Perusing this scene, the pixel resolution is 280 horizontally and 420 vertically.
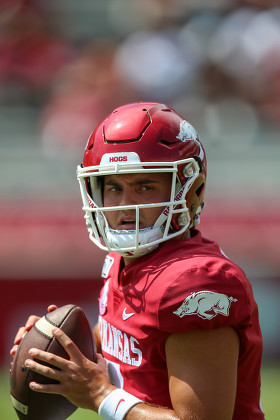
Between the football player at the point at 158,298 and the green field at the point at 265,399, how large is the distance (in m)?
2.25

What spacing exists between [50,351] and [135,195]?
531mm

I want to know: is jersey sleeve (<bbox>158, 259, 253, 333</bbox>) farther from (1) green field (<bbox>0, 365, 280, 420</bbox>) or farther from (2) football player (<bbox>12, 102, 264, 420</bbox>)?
(1) green field (<bbox>0, 365, 280, 420</bbox>)

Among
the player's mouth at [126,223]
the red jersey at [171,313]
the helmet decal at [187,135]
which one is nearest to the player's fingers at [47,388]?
the red jersey at [171,313]

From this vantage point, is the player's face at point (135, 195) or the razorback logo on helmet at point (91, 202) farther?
the razorback logo on helmet at point (91, 202)

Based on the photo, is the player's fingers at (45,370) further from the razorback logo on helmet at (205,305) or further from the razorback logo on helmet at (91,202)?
the razorback logo on helmet at (91,202)

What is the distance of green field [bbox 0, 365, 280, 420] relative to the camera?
4.28 metres

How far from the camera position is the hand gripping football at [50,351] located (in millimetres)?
2045

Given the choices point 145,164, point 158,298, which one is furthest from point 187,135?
point 158,298

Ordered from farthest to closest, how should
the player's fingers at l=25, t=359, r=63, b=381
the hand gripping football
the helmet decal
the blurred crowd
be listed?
1. the blurred crowd
2. the helmet decal
3. the hand gripping football
4. the player's fingers at l=25, t=359, r=63, b=381

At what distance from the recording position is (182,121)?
7.25ft

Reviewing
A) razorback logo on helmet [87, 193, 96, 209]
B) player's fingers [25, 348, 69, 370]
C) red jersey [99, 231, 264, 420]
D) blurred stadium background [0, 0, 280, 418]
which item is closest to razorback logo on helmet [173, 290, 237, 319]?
red jersey [99, 231, 264, 420]

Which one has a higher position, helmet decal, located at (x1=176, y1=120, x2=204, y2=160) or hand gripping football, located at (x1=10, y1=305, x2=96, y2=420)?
helmet decal, located at (x1=176, y1=120, x2=204, y2=160)

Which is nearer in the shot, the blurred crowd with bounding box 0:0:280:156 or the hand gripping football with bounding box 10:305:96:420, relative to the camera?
the hand gripping football with bounding box 10:305:96:420

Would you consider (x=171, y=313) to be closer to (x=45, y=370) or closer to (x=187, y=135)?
(x=45, y=370)
